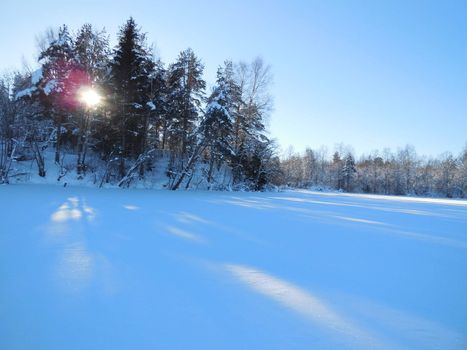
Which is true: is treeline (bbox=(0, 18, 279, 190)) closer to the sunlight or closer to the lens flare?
the lens flare

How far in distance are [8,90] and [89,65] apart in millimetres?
5288

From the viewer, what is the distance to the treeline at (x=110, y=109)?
62.0ft

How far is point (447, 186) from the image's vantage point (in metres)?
53.4

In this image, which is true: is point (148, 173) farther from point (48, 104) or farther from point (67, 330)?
point (67, 330)

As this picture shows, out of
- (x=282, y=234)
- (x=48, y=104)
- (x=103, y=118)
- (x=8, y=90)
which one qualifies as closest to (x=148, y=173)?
(x=103, y=118)

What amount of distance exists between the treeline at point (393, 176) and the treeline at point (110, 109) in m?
29.3

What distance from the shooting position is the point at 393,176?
58.2m

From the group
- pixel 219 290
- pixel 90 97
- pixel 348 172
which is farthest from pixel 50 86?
pixel 348 172

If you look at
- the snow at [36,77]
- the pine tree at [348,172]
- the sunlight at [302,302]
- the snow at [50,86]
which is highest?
the snow at [36,77]

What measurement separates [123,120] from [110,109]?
126 cm

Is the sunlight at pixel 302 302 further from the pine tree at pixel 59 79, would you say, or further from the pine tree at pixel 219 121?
the pine tree at pixel 59 79

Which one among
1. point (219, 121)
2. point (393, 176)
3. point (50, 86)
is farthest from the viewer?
point (393, 176)

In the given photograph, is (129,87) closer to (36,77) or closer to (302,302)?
(36,77)

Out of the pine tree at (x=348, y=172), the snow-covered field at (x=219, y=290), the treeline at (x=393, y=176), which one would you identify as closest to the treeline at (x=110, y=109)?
the snow-covered field at (x=219, y=290)
